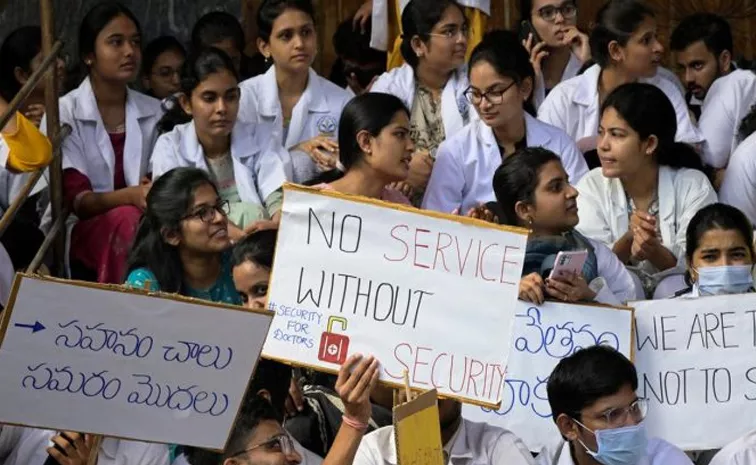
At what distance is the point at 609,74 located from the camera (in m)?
9.21

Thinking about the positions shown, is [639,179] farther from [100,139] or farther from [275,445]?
[275,445]

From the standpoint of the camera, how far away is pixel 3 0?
980 cm

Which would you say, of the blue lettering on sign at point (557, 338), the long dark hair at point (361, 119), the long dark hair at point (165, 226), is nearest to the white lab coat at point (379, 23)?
the long dark hair at point (361, 119)

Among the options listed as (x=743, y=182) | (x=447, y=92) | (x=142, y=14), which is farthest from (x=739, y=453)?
(x=142, y=14)

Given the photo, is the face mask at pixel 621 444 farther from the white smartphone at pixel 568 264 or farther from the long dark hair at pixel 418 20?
the long dark hair at pixel 418 20

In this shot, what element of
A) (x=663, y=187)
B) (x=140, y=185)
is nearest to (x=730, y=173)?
(x=663, y=187)

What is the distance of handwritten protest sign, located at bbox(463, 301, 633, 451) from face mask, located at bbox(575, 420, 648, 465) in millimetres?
598

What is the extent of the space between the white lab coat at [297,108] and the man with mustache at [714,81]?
5.11 feet

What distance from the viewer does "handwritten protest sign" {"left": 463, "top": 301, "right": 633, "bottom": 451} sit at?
Answer: 6859 millimetres

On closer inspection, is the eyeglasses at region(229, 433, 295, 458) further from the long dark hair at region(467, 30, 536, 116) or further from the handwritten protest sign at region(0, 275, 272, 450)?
the long dark hair at region(467, 30, 536, 116)

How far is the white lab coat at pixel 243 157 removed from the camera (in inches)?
327

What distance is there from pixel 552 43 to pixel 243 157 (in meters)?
1.88

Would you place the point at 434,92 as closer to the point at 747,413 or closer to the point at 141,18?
the point at 141,18

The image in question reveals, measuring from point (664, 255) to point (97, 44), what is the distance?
8.51 ft
